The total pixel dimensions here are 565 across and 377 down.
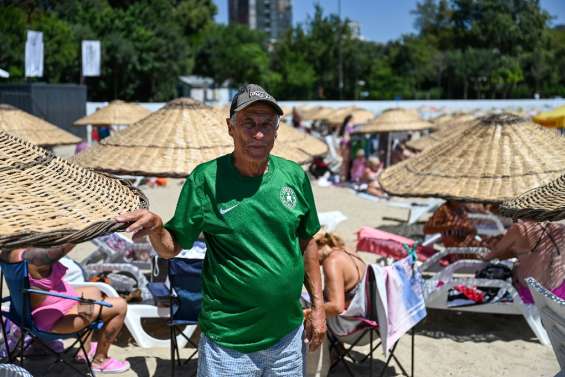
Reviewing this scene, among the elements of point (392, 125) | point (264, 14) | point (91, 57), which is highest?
point (264, 14)

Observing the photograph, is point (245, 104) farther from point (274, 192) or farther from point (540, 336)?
point (540, 336)

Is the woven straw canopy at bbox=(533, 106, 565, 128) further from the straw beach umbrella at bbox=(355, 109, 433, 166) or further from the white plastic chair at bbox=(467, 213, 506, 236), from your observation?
the white plastic chair at bbox=(467, 213, 506, 236)

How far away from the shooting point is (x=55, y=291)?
4.09 meters

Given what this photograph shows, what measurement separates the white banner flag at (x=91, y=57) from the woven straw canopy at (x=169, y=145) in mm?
19116

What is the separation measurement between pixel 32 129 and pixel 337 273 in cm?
716

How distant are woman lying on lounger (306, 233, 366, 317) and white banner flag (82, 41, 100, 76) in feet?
70.0

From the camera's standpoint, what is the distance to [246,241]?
99.5 inches

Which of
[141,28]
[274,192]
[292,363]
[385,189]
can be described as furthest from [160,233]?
[141,28]

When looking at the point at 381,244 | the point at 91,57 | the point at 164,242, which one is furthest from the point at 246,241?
the point at 91,57

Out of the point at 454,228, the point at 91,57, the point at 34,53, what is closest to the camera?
the point at 454,228

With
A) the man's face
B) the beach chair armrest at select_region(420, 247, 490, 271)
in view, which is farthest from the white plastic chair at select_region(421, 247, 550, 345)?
the man's face

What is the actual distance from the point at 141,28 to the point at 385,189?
1601 inches

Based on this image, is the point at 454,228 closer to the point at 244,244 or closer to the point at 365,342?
the point at 365,342

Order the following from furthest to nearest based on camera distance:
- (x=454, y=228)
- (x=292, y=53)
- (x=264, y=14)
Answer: (x=264, y=14), (x=292, y=53), (x=454, y=228)
